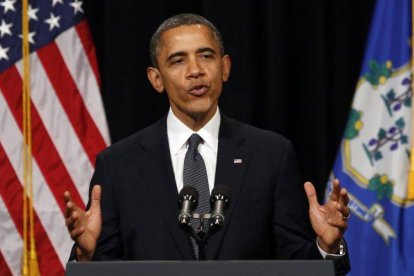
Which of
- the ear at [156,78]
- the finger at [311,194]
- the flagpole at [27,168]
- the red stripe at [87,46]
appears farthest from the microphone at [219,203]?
the red stripe at [87,46]

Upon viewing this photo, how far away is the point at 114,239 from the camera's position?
2516 mm

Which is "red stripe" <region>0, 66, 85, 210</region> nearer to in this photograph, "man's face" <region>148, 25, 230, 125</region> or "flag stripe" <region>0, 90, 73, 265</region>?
"flag stripe" <region>0, 90, 73, 265</region>

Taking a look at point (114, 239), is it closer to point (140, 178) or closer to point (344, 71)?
point (140, 178)

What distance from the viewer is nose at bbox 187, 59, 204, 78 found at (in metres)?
2.56

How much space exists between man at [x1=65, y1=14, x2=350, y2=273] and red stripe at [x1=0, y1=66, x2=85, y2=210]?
1299 millimetres

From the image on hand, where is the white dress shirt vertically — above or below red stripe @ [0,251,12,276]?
above

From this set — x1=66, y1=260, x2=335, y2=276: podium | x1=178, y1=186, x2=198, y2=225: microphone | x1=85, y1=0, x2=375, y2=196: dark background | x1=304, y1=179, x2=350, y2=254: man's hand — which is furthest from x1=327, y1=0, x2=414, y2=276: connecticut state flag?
x1=66, y1=260, x2=335, y2=276: podium

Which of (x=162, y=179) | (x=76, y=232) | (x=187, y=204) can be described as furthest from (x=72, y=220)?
(x=162, y=179)

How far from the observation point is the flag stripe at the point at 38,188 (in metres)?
3.90

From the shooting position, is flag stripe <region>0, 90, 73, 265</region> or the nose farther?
flag stripe <region>0, 90, 73, 265</region>

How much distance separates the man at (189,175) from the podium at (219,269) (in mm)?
544

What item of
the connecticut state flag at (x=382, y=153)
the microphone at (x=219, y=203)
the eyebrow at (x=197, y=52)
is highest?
the eyebrow at (x=197, y=52)

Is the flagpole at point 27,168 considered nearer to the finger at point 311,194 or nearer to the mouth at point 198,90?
the mouth at point 198,90

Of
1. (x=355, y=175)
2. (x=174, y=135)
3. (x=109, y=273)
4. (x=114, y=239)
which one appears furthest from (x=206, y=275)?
(x=355, y=175)
